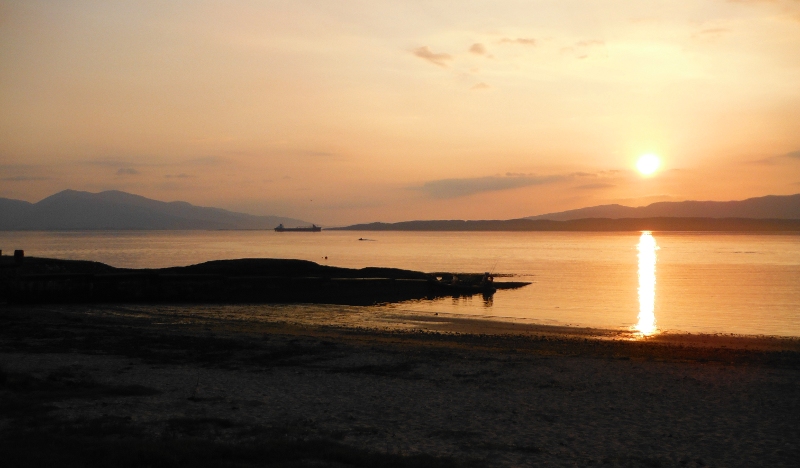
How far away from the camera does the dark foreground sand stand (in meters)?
11.2

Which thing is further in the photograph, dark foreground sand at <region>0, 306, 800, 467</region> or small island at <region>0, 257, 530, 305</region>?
small island at <region>0, 257, 530, 305</region>

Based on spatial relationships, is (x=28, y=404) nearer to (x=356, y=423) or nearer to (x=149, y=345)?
(x=356, y=423)

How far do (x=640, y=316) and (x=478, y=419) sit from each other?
107 ft

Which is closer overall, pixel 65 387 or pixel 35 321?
pixel 65 387

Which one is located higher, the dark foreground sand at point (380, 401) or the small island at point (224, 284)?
the small island at point (224, 284)

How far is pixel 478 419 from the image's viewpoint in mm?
14195

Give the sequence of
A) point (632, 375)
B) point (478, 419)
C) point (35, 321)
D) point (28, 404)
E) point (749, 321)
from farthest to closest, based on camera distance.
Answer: point (749, 321), point (35, 321), point (632, 375), point (478, 419), point (28, 404)

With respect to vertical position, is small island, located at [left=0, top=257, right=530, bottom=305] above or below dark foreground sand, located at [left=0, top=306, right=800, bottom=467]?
above

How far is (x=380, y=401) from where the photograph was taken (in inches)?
622

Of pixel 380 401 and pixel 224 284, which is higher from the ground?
pixel 224 284

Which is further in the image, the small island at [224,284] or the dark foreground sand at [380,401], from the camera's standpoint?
the small island at [224,284]

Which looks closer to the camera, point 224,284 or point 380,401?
point 380,401

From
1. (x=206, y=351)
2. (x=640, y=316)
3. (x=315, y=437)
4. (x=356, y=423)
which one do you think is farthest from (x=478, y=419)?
(x=640, y=316)

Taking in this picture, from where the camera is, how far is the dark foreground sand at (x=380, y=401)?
11.2 m
